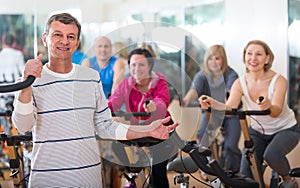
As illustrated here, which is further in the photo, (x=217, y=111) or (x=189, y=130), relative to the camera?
(x=217, y=111)

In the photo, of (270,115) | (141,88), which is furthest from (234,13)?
(141,88)

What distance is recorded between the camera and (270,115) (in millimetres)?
3787

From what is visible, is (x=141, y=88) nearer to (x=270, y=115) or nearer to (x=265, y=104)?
(x=265, y=104)

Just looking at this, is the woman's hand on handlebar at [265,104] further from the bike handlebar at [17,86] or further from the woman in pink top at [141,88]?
the bike handlebar at [17,86]

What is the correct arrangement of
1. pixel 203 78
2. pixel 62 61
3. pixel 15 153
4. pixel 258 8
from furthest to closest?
pixel 258 8 < pixel 203 78 < pixel 15 153 < pixel 62 61

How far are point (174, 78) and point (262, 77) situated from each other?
849mm

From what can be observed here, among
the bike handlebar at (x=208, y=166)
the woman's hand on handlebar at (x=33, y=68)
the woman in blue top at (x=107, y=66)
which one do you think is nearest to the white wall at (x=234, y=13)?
the woman in blue top at (x=107, y=66)

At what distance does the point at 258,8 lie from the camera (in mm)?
5281

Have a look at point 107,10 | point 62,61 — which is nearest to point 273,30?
point 107,10

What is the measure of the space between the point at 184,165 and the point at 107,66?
31.1 inches

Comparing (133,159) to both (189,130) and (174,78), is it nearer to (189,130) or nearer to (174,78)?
(189,130)

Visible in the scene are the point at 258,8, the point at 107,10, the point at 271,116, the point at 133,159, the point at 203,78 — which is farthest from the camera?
the point at 107,10

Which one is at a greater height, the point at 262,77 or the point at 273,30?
the point at 273,30

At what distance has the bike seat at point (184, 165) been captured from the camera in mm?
2771
